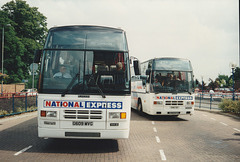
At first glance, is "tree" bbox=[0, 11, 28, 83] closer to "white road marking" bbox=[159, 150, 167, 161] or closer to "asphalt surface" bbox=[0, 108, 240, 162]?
"asphalt surface" bbox=[0, 108, 240, 162]

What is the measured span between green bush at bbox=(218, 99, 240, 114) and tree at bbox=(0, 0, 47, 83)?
28174 mm

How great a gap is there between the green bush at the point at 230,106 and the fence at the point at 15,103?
1341 cm

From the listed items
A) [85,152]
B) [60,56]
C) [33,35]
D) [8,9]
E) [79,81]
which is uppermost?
[8,9]

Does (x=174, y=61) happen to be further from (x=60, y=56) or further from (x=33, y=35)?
(x=33, y=35)

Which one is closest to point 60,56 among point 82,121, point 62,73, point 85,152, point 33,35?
point 62,73

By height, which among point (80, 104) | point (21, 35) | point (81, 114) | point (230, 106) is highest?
point (21, 35)

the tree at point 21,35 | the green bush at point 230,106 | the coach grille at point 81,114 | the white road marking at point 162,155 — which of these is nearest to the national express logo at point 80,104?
the coach grille at point 81,114

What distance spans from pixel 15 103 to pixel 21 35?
2771cm

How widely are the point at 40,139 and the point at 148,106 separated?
23.9 feet

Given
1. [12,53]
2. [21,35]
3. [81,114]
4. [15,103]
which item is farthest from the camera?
[21,35]

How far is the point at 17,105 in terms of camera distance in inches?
594

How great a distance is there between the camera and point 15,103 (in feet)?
48.2

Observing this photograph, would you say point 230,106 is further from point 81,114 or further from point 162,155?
point 81,114

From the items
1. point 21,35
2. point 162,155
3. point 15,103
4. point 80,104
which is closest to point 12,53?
point 21,35
